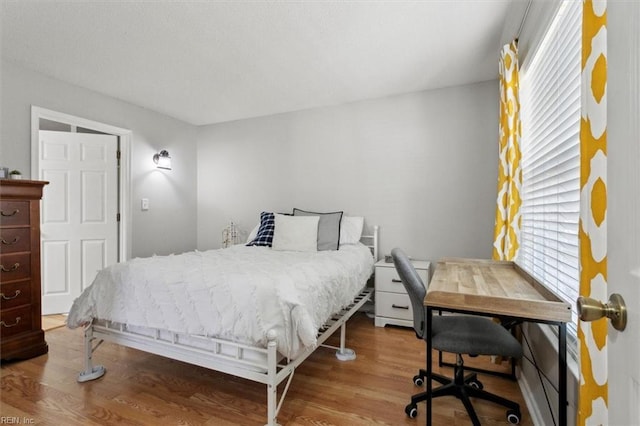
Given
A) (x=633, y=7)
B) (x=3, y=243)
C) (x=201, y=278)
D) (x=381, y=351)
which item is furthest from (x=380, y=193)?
(x=3, y=243)

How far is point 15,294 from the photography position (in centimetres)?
229

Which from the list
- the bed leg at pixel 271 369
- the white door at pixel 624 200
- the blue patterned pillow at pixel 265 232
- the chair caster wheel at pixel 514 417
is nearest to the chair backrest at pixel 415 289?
the chair caster wheel at pixel 514 417

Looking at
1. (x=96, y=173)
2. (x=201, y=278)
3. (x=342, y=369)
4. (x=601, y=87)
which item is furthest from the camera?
(x=96, y=173)

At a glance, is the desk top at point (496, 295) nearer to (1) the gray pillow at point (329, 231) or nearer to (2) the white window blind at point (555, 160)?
(2) the white window blind at point (555, 160)

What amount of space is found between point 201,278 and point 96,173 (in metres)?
2.56

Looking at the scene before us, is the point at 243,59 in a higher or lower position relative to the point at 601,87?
higher

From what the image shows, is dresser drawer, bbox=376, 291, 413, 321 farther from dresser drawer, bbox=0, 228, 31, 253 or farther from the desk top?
dresser drawer, bbox=0, 228, 31, 253

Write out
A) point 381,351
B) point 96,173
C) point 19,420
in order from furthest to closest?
1. point 96,173
2. point 381,351
3. point 19,420

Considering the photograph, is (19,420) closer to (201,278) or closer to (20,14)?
(201,278)

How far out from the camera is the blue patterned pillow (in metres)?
3.23

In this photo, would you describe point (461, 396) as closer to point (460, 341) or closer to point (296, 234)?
point (460, 341)

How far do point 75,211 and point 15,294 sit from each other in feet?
3.94

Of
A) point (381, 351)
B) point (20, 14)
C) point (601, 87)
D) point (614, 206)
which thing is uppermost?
point (20, 14)

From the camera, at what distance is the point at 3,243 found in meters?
2.23
